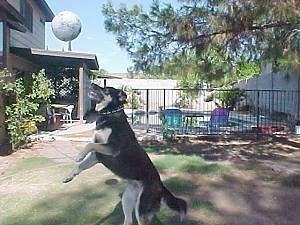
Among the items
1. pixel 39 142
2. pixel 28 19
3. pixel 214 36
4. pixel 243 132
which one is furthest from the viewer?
pixel 28 19

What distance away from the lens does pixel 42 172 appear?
7.64 metres

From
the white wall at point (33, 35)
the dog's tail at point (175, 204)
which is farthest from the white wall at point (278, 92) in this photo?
the dog's tail at point (175, 204)

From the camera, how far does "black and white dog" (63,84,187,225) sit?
12.4 feet

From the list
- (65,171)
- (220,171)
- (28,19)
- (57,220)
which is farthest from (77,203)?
(28,19)

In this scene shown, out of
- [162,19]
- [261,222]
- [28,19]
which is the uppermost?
[28,19]

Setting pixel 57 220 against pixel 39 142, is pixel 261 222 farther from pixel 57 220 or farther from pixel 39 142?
pixel 39 142

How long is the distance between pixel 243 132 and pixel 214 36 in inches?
250

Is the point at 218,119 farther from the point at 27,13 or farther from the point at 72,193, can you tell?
the point at 72,193

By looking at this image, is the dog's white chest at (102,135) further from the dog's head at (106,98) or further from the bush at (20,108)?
the bush at (20,108)

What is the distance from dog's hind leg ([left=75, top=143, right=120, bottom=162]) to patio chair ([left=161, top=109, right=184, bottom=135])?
908 cm

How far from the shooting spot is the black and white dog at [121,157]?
12.4ft

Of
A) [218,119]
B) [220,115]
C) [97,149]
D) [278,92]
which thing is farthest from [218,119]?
[97,149]

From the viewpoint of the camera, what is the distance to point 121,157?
3.85m

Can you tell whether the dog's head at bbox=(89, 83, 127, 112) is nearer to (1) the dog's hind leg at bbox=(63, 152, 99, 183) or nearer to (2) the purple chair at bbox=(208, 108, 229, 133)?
(1) the dog's hind leg at bbox=(63, 152, 99, 183)
